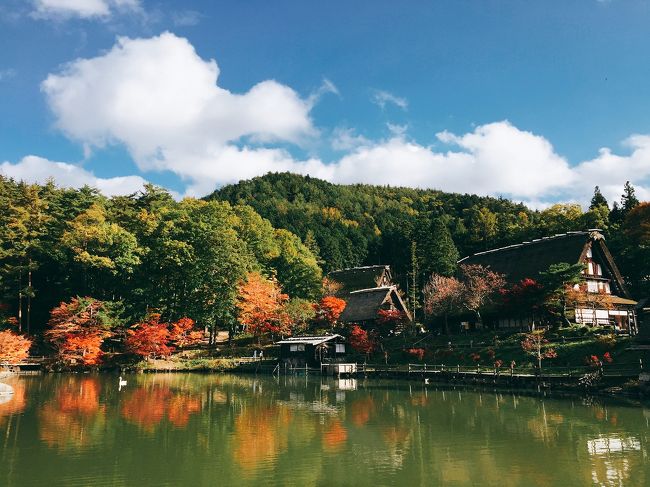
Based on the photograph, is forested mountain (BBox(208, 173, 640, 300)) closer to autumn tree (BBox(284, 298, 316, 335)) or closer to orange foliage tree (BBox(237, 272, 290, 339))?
autumn tree (BBox(284, 298, 316, 335))

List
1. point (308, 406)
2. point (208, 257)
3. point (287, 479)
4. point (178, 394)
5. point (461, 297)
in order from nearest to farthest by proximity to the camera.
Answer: point (287, 479)
point (308, 406)
point (178, 394)
point (461, 297)
point (208, 257)

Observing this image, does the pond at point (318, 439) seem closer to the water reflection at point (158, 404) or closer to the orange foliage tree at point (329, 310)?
the water reflection at point (158, 404)

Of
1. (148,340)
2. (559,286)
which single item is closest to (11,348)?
(148,340)

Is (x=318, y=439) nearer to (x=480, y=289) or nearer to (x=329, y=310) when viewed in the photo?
(x=480, y=289)

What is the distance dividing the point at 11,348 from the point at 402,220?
207 feet

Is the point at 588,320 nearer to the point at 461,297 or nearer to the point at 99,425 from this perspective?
the point at 461,297

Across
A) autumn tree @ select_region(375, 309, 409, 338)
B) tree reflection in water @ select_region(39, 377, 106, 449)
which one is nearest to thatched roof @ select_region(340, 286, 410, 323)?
autumn tree @ select_region(375, 309, 409, 338)

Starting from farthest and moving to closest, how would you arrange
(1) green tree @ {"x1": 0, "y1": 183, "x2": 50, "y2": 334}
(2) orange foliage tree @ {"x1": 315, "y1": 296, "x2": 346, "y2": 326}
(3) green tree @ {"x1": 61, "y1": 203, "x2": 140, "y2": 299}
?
1. (2) orange foliage tree @ {"x1": 315, "y1": 296, "x2": 346, "y2": 326}
2. (3) green tree @ {"x1": 61, "y1": 203, "x2": 140, "y2": 299}
3. (1) green tree @ {"x1": 0, "y1": 183, "x2": 50, "y2": 334}

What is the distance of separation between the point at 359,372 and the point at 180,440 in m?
22.6

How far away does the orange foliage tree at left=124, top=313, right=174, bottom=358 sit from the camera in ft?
133

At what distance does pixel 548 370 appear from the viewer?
95.0 ft

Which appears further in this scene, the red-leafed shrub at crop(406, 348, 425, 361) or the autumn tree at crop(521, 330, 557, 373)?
the red-leafed shrub at crop(406, 348, 425, 361)

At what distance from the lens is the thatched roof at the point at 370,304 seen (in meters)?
46.6

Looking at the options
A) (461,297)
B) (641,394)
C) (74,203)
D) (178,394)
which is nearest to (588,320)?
(461,297)
